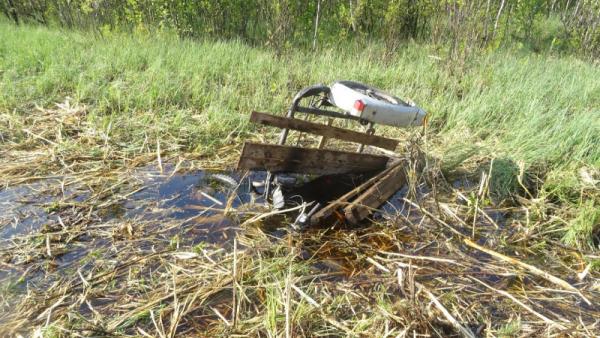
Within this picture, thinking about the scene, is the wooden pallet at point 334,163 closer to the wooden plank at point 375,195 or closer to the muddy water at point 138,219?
the wooden plank at point 375,195

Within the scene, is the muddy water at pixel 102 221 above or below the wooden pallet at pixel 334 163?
below

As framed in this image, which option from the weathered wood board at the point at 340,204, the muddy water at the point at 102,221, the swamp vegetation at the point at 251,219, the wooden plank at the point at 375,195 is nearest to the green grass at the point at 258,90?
the swamp vegetation at the point at 251,219

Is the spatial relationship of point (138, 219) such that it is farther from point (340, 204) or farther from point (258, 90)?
point (258, 90)

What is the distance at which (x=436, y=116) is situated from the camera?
4855 mm

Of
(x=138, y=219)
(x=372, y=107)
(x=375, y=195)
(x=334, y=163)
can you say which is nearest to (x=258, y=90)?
(x=334, y=163)

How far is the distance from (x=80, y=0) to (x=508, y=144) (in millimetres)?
8363

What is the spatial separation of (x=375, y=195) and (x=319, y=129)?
702 millimetres

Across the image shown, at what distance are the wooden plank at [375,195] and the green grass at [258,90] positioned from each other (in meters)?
0.87

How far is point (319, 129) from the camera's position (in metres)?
3.17

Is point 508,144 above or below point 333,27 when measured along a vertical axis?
below

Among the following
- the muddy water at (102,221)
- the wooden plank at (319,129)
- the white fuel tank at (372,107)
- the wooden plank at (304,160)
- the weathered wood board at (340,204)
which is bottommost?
the muddy water at (102,221)

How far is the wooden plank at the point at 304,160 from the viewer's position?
295 cm

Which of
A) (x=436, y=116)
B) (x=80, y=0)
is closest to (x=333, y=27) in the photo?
(x=436, y=116)

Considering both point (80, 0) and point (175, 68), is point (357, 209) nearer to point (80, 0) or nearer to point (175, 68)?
point (175, 68)
